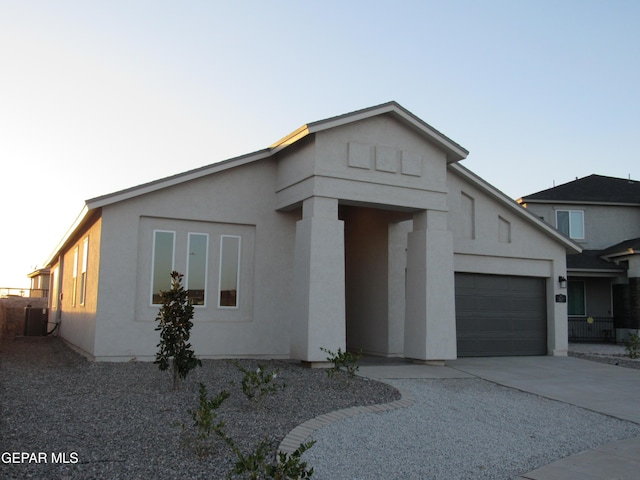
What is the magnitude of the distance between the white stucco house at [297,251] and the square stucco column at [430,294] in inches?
1.3

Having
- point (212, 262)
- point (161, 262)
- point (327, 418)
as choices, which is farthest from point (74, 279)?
point (327, 418)

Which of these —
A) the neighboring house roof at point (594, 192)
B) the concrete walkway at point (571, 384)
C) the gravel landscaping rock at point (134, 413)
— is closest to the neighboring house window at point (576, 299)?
the neighboring house roof at point (594, 192)

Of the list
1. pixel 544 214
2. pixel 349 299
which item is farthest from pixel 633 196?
pixel 349 299

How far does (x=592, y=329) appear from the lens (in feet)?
81.6

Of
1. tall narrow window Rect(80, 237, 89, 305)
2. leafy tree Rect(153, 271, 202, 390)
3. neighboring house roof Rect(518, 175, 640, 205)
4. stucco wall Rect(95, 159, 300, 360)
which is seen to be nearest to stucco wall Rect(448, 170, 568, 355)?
stucco wall Rect(95, 159, 300, 360)

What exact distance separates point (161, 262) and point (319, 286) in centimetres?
364

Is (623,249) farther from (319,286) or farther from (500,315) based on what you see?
(319,286)

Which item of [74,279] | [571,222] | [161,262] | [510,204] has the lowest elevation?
[74,279]

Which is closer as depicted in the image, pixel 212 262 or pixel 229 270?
pixel 212 262

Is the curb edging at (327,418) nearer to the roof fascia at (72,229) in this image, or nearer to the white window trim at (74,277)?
the roof fascia at (72,229)

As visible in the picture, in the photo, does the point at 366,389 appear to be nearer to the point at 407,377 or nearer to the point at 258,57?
the point at 407,377

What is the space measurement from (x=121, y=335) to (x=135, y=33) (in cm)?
619

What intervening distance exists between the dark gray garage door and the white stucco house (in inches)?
3.0

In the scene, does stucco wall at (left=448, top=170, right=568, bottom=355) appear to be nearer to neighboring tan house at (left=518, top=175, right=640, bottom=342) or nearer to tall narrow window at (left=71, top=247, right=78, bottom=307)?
neighboring tan house at (left=518, top=175, right=640, bottom=342)
